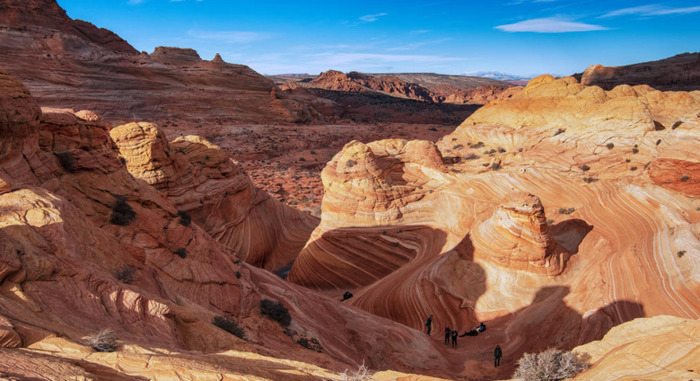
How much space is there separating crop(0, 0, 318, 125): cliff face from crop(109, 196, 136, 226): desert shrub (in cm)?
4049

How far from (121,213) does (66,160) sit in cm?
179

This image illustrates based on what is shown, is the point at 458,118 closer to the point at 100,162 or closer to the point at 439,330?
the point at 439,330

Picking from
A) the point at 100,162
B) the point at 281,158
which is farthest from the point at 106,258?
the point at 281,158

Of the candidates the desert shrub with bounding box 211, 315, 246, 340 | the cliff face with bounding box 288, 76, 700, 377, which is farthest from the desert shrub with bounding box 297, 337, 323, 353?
the cliff face with bounding box 288, 76, 700, 377

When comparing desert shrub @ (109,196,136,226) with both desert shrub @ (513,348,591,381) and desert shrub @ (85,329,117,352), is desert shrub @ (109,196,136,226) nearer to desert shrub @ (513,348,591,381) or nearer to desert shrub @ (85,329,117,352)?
desert shrub @ (85,329,117,352)

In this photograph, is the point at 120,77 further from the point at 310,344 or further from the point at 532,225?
the point at 532,225

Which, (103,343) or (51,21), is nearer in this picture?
(103,343)

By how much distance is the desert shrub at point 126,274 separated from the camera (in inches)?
302

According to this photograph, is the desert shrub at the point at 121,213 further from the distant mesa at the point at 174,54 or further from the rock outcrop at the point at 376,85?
the rock outcrop at the point at 376,85

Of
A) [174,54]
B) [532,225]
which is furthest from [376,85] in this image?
[532,225]

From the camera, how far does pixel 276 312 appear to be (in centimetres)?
1012

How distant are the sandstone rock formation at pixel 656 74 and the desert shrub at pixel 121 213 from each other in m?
57.0

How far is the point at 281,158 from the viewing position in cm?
4428

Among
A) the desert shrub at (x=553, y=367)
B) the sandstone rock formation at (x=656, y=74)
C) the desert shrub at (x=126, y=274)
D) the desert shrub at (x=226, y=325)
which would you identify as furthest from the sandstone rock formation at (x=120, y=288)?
the sandstone rock formation at (x=656, y=74)
